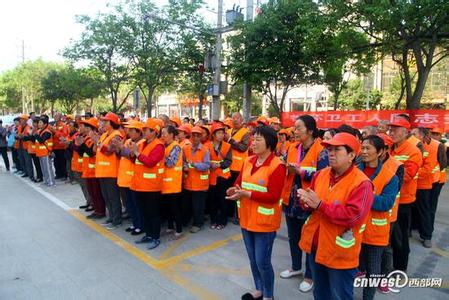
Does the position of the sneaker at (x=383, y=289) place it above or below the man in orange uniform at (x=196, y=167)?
below

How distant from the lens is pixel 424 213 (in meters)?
5.48

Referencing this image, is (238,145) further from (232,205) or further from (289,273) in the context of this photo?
(289,273)

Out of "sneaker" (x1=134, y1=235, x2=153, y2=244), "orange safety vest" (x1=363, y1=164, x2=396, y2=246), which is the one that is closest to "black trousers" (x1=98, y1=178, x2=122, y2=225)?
"sneaker" (x1=134, y1=235, x2=153, y2=244)

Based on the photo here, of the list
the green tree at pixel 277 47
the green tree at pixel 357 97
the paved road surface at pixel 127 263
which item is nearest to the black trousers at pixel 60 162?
the paved road surface at pixel 127 263

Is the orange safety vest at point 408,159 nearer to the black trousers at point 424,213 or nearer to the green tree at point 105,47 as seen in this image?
the black trousers at point 424,213

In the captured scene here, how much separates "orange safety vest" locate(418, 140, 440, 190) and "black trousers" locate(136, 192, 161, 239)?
3879 millimetres

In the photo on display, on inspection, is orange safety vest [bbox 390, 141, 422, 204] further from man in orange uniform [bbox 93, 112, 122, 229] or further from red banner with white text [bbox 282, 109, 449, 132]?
red banner with white text [bbox 282, 109, 449, 132]

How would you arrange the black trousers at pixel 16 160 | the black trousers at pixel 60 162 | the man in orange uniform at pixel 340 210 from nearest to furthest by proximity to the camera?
Result: the man in orange uniform at pixel 340 210 < the black trousers at pixel 60 162 < the black trousers at pixel 16 160

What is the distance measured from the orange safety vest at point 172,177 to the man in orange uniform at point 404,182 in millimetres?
3034

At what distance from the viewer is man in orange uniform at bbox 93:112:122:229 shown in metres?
6.02

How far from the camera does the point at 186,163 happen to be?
5980mm

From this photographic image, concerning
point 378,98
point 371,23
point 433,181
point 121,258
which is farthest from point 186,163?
point 378,98

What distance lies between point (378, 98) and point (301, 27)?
21177mm

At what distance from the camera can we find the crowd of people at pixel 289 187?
2.84 metres
